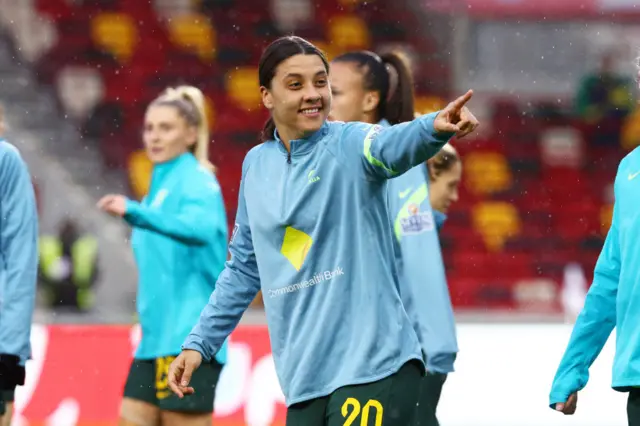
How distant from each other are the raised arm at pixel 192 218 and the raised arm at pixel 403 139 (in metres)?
1.69

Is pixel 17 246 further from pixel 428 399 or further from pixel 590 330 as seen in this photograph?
pixel 590 330

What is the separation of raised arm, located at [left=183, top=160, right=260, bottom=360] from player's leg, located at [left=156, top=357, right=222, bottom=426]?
1528mm

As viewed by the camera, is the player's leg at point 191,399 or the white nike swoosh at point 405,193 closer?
the white nike swoosh at point 405,193

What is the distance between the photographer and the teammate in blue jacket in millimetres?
3938

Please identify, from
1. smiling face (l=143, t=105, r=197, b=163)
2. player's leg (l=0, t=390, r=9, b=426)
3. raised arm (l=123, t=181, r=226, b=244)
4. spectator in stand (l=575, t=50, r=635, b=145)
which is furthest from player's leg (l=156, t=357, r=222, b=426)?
spectator in stand (l=575, t=50, r=635, b=145)

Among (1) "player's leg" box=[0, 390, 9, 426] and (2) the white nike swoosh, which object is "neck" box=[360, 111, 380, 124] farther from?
(1) "player's leg" box=[0, 390, 9, 426]

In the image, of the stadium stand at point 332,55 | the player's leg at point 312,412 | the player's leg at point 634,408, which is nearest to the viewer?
the player's leg at point 634,408

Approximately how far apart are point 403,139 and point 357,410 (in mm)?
818

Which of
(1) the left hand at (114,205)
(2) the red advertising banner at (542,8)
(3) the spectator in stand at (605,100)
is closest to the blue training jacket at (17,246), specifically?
(1) the left hand at (114,205)

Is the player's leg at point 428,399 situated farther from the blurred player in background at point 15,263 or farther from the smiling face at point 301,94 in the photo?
the smiling face at point 301,94

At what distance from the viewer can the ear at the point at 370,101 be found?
223 inches

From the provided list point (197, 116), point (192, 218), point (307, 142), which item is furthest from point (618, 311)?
point (197, 116)

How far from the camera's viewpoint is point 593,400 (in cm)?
980

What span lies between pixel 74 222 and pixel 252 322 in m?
5.58
